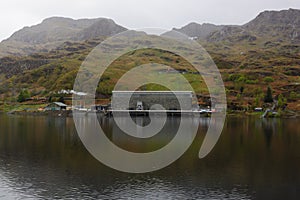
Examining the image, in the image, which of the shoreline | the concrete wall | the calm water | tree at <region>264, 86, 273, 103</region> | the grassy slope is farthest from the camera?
the grassy slope

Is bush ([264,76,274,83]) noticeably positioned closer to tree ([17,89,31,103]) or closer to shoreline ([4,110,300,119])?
shoreline ([4,110,300,119])

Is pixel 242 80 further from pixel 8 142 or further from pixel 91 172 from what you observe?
pixel 91 172

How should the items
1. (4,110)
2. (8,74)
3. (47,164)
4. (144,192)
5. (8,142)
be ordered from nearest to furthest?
(144,192)
(47,164)
(8,142)
(4,110)
(8,74)

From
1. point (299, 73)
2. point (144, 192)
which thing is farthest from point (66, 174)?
point (299, 73)

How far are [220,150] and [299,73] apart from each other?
103574 mm

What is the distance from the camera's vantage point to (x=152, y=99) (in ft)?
327

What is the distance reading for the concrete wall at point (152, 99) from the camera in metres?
97.7

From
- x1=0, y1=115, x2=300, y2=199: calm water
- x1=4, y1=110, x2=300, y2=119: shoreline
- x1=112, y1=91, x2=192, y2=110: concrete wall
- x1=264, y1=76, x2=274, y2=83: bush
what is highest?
x1=264, y1=76, x2=274, y2=83: bush

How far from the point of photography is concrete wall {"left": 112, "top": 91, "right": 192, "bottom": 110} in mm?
97688

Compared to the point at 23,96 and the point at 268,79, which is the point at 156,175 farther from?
the point at 268,79

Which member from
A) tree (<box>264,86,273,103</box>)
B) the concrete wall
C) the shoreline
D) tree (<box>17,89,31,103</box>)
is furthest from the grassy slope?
the concrete wall

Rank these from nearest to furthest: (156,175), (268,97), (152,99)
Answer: (156,175), (152,99), (268,97)

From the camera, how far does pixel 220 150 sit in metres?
38.3

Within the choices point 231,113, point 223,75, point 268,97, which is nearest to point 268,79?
point 223,75
